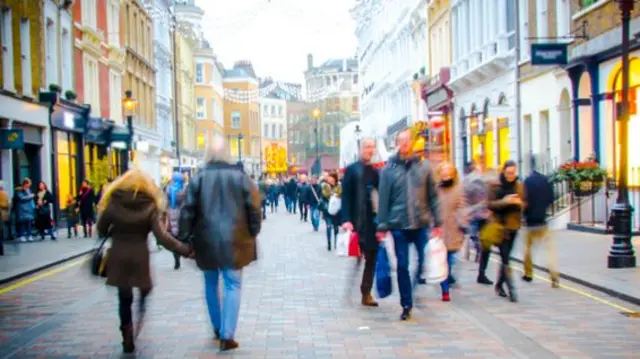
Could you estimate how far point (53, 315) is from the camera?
11047 millimetres

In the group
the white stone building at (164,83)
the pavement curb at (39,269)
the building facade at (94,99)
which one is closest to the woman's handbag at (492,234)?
the pavement curb at (39,269)

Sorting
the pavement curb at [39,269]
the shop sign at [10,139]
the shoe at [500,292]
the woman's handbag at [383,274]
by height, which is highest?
the shop sign at [10,139]

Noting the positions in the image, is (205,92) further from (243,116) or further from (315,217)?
(315,217)

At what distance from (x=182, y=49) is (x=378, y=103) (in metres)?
15.8

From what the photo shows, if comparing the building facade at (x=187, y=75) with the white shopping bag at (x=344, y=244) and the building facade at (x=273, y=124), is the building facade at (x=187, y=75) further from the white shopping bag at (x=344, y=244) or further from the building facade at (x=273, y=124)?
the white shopping bag at (x=344, y=244)

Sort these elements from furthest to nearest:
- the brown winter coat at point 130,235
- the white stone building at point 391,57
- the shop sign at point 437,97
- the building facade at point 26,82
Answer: the white stone building at point 391,57 → the shop sign at point 437,97 → the building facade at point 26,82 → the brown winter coat at point 130,235

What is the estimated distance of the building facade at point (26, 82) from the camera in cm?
2616

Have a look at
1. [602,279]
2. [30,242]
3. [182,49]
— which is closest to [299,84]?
[182,49]

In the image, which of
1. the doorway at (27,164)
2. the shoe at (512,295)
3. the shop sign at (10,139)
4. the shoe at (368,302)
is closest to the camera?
the shoe at (368,302)

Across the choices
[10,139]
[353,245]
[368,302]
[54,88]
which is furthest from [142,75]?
[368,302]

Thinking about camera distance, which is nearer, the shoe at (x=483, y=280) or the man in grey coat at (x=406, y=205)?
the man in grey coat at (x=406, y=205)

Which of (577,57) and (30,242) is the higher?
(577,57)

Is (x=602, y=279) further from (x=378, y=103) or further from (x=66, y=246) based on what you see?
(x=378, y=103)

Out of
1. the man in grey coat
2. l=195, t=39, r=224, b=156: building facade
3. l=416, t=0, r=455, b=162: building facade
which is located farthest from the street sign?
l=195, t=39, r=224, b=156: building facade
